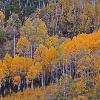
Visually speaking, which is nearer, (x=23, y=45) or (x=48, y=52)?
(x=48, y=52)

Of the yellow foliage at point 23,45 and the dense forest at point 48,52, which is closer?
the dense forest at point 48,52

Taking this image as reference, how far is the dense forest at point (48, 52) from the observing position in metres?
78.6

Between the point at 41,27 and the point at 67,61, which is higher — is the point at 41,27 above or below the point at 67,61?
above

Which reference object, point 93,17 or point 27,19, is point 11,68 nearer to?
point 27,19

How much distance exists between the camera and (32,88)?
85.4m

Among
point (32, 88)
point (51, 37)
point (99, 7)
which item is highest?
point (99, 7)

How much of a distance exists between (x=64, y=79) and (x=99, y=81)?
7.00 meters

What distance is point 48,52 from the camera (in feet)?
294

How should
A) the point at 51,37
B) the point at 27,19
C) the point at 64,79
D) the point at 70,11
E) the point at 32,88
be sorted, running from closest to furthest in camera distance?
the point at 64,79
the point at 32,88
the point at 51,37
the point at 27,19
the point at 70,11

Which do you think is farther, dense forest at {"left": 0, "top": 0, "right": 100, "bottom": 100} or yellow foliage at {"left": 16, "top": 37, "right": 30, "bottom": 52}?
yellow foliage at {"left": 16, "top": 37, "right": 30, "bottom": 52}

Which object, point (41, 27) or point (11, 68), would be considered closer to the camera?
point (11, 68)

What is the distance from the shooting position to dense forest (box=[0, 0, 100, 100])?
258ft

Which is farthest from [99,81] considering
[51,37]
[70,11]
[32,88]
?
[70,11]

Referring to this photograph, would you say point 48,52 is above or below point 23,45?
below
